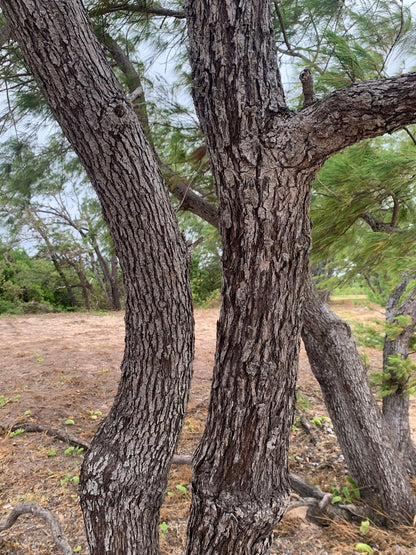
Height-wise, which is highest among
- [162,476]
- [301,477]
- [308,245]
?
[308,245]

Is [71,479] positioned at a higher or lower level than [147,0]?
lower

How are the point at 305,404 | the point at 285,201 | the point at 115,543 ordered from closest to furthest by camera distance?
the point at 285,201, the point at 115,543, the point at 305,404

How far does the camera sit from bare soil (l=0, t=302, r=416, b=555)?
226 cm

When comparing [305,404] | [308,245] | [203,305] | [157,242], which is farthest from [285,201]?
[203,305]

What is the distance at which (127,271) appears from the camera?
4.89ft

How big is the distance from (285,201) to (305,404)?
3410 mm

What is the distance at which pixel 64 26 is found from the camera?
1265 millimetres

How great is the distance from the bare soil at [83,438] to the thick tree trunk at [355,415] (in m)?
0.20

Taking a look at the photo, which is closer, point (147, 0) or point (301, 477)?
point (147, 0)

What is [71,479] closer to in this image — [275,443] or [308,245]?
[275,443]

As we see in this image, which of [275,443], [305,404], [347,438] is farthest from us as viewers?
[305,404]

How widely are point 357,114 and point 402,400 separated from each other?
276 cm

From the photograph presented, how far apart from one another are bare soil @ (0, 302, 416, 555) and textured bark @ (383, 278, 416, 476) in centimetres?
46

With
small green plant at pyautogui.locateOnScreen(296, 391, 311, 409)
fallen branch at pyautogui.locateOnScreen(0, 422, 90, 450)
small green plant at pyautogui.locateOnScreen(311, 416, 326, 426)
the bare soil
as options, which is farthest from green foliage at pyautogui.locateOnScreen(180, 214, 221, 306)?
fallen branch at pyautogui.locateOnScreen(0, 422, 90, 450)
